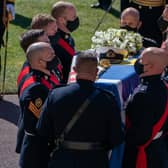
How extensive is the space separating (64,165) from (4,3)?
495 cm

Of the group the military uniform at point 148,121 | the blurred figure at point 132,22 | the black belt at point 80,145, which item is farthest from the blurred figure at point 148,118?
the blurred figure at point 132,22

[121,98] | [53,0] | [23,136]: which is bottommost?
[53,0]

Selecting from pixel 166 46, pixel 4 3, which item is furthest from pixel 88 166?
pixel 4 3

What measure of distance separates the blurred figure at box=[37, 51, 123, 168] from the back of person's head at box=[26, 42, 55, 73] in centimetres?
46

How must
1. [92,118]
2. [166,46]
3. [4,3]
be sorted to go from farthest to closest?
[4,3]
[166,46]
[92,118]

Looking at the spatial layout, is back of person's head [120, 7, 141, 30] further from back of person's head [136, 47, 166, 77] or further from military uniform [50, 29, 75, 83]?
back of person's head [136, 47, 166, 77]

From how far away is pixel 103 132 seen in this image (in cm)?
461

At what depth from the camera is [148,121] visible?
4766 mm

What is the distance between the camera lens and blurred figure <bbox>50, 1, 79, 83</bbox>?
6465mm

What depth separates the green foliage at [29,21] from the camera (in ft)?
36.1

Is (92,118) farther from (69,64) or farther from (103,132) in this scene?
(69,64)

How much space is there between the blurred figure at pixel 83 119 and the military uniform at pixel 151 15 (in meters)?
4.30

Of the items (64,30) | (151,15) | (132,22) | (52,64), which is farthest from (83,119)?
(151,15)

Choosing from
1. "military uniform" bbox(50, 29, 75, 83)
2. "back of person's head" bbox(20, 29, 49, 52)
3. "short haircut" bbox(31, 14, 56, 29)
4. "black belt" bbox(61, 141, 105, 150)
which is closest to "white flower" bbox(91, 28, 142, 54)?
"military uniform" bbox(50, 29, 75, 83)
